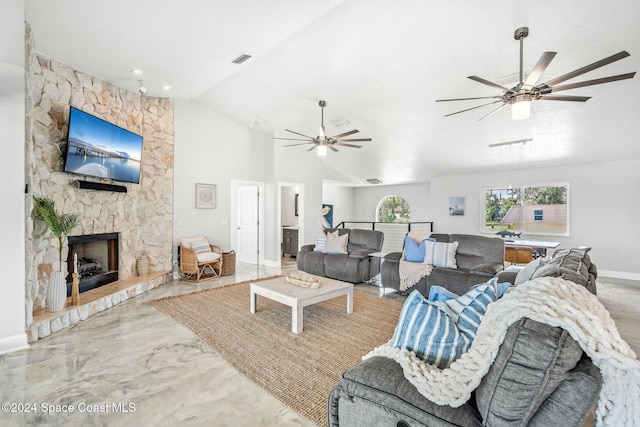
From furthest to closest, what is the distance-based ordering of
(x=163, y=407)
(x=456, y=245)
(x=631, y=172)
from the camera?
(x=631, y=172)
(x=456, y=245)
(x=163, y=407)

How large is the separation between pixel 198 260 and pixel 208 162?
2.03 meters

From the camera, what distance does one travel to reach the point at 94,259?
4.41 m

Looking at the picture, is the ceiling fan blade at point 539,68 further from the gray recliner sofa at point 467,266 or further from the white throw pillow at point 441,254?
the white throw pillow at point 441,254

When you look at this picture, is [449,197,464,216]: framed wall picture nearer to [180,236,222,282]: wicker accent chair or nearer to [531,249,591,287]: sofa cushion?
[180,236,222,282]: wicker accent chair

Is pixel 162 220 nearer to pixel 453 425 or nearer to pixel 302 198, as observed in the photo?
pixel 302 198

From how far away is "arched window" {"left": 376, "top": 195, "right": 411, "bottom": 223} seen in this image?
10683 millimetres

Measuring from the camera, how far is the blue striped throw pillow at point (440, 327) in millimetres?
1252

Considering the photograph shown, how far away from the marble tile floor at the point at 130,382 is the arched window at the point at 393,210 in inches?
293

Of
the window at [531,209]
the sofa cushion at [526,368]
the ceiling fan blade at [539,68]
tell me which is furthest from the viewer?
the window at [531,209]

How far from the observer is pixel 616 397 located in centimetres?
93

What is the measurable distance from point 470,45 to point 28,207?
4962 mm

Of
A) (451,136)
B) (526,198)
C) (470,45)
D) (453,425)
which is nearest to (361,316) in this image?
(453,425)

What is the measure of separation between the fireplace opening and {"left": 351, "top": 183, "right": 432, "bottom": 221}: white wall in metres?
8.27

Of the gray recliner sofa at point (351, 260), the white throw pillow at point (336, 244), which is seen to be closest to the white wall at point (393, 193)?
the gray recliner sofa at point (351, 260)
